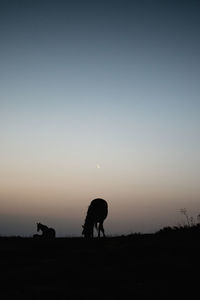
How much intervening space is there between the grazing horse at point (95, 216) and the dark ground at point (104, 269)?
5524 mm

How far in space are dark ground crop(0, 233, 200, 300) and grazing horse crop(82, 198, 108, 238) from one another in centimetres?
552

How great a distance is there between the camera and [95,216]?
24469mm

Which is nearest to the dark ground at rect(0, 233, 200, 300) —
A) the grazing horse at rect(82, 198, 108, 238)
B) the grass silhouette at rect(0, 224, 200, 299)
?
the grass silhouette at rect(0, 224, 200, 299)

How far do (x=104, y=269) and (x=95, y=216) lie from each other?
1179 cm

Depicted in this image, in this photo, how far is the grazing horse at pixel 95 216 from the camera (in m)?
23.8

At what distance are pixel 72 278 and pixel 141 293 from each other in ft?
8.66

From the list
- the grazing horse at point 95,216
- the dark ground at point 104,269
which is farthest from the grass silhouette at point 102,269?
the grazing horse at point 95,216

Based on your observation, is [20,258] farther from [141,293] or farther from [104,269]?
[141,293]

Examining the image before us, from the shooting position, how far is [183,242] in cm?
1645

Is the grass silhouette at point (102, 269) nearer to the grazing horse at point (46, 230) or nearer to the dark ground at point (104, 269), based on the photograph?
the dark ground at point (104, 269)

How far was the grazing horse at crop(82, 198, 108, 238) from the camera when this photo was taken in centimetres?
2383

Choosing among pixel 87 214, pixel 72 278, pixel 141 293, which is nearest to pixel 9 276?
pixel 72 278

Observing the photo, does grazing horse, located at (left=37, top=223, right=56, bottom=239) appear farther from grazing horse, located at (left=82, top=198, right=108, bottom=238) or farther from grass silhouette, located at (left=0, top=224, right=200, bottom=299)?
grass silhouette, located at (left=0, top=224, right=200, bottom=299)

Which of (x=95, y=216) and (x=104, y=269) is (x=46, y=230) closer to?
(x=95, y=216)
